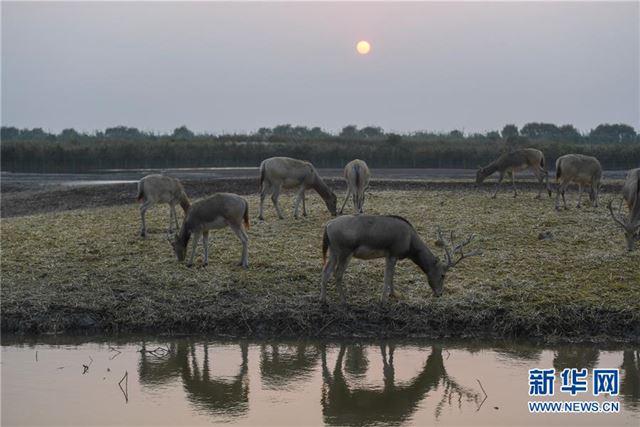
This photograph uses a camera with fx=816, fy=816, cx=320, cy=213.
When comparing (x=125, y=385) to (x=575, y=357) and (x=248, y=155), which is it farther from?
(x=248, y=155)

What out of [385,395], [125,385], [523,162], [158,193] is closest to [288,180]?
[158,193]

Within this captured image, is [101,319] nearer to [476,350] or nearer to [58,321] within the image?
[58,321]

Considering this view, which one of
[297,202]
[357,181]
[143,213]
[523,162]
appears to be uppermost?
[523,162]

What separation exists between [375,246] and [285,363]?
8.64ft

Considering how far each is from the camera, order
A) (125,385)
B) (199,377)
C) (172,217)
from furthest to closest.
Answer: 1. (172,217)
2. (199,377)
3. (125,385)

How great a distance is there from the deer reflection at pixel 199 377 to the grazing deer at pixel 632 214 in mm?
8811

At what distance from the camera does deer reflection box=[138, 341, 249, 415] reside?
10.1m

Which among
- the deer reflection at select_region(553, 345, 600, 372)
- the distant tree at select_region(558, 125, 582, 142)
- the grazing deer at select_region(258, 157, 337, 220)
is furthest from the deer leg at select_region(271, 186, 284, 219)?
the distant tree at select_region(558, 125, 582, 142)

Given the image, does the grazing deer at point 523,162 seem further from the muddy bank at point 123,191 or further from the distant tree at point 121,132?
the distant tree at point 121,132

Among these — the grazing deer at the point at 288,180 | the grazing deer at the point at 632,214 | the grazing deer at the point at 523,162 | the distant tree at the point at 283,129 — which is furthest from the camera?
the distant tree at the point at 283,129

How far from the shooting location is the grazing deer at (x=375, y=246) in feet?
43.2

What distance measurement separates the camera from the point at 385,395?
10312 millimetres

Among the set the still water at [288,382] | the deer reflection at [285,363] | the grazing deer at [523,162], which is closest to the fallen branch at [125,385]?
the still water at [288,382]

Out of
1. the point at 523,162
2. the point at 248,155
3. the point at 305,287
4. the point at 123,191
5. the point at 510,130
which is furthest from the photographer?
the point at 510,130
